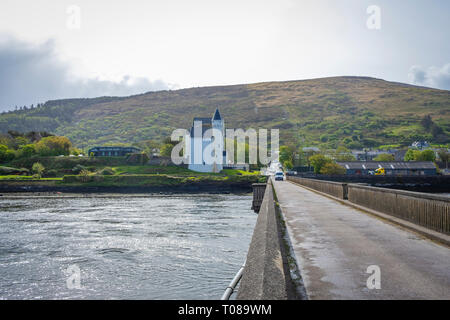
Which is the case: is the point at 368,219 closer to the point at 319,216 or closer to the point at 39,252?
the point at 319,216

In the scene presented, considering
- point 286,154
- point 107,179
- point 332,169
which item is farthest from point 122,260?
point 286,154

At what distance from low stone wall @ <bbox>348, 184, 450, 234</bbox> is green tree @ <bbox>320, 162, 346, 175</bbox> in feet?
297

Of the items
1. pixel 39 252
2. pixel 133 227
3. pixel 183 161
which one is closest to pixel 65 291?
pixel 39 252

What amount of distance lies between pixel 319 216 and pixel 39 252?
45.9 feet

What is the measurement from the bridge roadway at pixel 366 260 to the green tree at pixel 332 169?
96689mm

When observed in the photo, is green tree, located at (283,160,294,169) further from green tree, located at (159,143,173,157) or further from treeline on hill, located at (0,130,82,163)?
treeline on hill, located at (0,130,82,163)

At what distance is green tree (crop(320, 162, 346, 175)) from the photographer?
10762cm

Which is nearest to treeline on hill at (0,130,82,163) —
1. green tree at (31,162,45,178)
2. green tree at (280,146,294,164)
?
green tree at (31,162,45,178)

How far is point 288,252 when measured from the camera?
9.20 meters

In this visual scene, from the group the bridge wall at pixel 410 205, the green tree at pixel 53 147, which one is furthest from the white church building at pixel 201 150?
the bridge wall at pixel 410 205

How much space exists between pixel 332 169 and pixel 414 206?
97834 millimetres

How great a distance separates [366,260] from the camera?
8.22 metres

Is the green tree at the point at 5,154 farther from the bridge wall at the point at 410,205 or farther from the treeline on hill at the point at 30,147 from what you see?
the bridge wall at the point at 410,205

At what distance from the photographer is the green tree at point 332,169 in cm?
10762
